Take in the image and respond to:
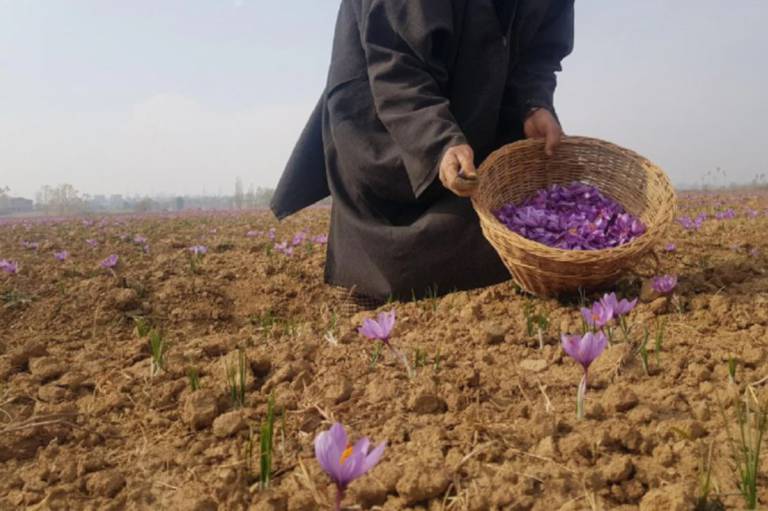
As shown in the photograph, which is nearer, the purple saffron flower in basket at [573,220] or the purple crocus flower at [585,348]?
the purple crocus flower at [585,348]

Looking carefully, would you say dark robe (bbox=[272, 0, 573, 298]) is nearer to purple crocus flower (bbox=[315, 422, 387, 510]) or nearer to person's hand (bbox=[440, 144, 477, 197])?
person's hand (bbox=[440, 144, 477, 197])

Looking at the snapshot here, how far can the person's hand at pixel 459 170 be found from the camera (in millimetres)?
1935

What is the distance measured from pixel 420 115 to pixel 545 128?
0.65 meters

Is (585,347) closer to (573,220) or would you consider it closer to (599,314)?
(599,314)

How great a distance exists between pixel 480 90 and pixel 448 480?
191 cm

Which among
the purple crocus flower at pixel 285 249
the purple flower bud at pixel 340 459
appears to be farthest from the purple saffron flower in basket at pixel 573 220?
the purple crocus flower at pixel 285 249

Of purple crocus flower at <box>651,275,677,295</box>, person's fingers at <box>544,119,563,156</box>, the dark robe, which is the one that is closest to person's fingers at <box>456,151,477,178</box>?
the dark robe

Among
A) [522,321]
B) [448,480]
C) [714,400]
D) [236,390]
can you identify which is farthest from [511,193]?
[448,480]

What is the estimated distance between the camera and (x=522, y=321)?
1.93m

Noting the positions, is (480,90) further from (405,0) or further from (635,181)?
(635,181)

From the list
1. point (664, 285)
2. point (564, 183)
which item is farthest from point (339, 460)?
point (564, 183)

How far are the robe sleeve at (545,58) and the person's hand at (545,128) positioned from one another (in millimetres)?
76

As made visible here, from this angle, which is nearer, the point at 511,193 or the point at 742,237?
the point at 511,193

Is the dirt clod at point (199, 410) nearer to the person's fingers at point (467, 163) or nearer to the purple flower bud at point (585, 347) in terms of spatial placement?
the purple flower bud at point (585, 347)
